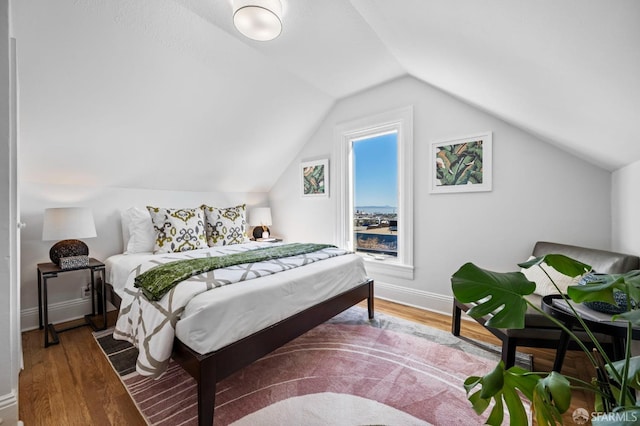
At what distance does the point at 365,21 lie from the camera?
216cm

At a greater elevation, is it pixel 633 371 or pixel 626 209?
pixel 626 209

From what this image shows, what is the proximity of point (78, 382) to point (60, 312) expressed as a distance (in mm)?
1316

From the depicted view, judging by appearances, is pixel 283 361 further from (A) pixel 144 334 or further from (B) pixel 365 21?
(B) pixel 365 21

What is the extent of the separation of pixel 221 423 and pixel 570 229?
2.89 m

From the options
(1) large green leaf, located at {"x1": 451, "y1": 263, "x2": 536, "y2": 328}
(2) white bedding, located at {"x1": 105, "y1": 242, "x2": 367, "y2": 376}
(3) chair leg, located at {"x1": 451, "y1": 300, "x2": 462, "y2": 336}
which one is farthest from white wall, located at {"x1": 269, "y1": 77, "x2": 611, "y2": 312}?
(1) large green leaf, located at {"x1": 451, "y1": 263, "x2": 536, "y2": 328}

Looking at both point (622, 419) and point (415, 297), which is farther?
point (415, 297)

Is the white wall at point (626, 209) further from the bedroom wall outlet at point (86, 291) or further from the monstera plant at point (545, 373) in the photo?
the bedroom wall outlet at point (86, 291)

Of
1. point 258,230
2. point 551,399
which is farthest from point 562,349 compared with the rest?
point 258,230

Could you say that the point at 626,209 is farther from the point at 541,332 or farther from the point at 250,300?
the point at 250,300

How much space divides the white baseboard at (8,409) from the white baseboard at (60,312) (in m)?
1.64

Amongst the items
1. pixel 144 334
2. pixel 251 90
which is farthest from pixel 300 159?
pixel 144 334

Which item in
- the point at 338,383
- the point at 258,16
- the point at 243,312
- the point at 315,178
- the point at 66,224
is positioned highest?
the point at 258,16

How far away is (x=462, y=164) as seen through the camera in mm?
2770

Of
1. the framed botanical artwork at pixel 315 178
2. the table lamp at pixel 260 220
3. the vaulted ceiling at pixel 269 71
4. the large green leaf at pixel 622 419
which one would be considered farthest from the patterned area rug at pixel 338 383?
the table lamp at pixel 260 220
